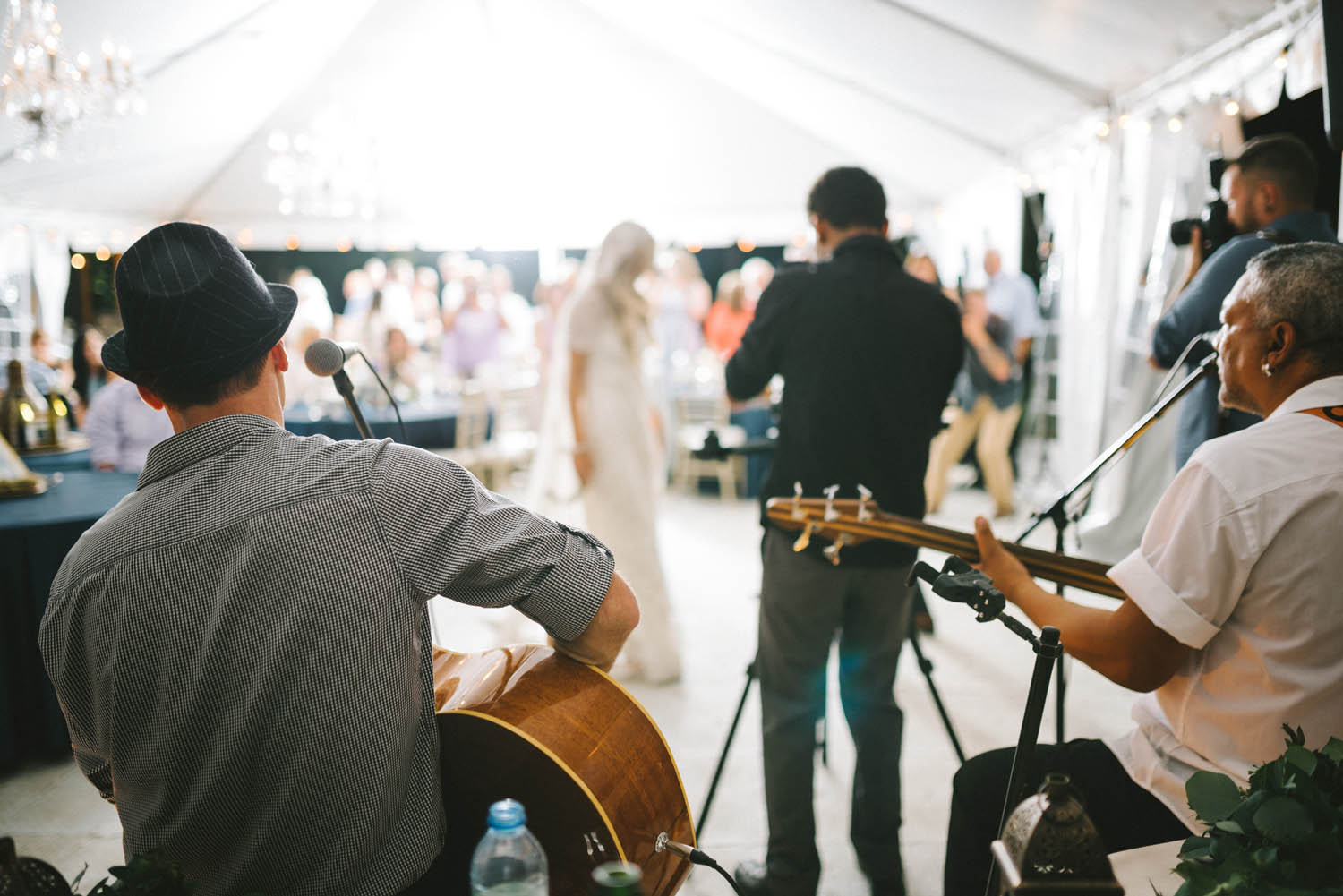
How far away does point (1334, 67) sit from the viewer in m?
1.68

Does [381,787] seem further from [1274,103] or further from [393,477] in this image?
[1274,103]

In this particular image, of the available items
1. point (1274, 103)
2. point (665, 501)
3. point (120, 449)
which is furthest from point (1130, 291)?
point (120, 449)

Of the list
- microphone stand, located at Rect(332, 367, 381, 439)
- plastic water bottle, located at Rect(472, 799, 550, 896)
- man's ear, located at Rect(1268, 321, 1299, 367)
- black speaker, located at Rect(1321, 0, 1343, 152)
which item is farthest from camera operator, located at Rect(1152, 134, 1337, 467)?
plastic water bottle, located at Rect(472, 799, 550, 896)

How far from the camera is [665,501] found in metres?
7.46

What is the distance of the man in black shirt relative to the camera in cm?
203

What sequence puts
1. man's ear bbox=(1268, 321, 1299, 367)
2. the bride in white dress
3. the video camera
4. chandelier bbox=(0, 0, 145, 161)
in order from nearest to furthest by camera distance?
man's ear bbox=(1268, 321, 1299, 367) < the video camera < the bride in white dress < chandelier bbox=(0, 0, 145, 161)

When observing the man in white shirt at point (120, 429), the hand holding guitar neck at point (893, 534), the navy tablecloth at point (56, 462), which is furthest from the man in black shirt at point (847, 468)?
the navy tablecloth at point (56, 462)

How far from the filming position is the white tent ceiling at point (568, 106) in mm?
5109

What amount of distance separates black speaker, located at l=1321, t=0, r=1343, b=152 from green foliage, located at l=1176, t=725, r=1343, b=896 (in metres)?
1.25

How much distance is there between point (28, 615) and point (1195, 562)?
324cm

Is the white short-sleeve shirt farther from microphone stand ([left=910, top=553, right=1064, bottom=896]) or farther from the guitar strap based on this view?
microphone stand ([left=910, top=553, right=1064, bottom=896])

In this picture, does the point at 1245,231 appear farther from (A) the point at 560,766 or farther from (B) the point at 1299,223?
(A) the point at 560,766

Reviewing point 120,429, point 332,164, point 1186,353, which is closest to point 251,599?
point 1186,353

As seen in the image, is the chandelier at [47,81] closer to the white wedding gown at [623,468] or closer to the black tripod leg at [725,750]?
the white wedding gown at [623,468]
